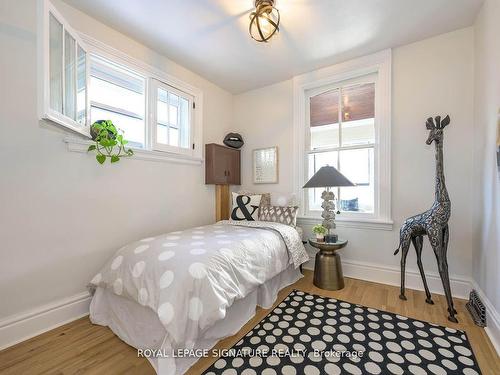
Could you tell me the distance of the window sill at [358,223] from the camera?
101 inches

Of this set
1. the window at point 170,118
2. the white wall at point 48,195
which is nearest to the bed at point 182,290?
the white wall at point 48,195

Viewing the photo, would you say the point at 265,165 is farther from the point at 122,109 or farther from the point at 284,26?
the point at 122,109

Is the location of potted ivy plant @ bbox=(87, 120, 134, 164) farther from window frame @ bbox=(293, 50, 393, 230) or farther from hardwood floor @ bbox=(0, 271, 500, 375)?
window frame @ bbox=(293, 50, 393, 230)

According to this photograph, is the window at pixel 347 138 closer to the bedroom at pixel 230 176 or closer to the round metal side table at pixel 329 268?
the bedroom at pixel 230 176

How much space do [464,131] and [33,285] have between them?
3948 mm

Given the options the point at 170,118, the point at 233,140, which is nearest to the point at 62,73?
the point at 170,118

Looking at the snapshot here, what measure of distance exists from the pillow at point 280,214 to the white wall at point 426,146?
61 centimetres

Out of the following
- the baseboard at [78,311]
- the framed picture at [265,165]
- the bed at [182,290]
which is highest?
the framed picture at [265,165]

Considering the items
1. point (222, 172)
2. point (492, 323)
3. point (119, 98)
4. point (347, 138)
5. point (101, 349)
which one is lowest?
point (101, 349)

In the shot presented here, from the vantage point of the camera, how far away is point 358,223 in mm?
2711

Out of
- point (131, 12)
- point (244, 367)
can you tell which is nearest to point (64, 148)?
point (131, 12)

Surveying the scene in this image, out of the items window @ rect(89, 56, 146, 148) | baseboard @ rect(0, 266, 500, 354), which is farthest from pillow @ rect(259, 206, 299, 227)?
window @ rect(89, 56, 146, 148)

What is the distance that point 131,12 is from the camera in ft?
6.62

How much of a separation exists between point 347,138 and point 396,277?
1682mm
